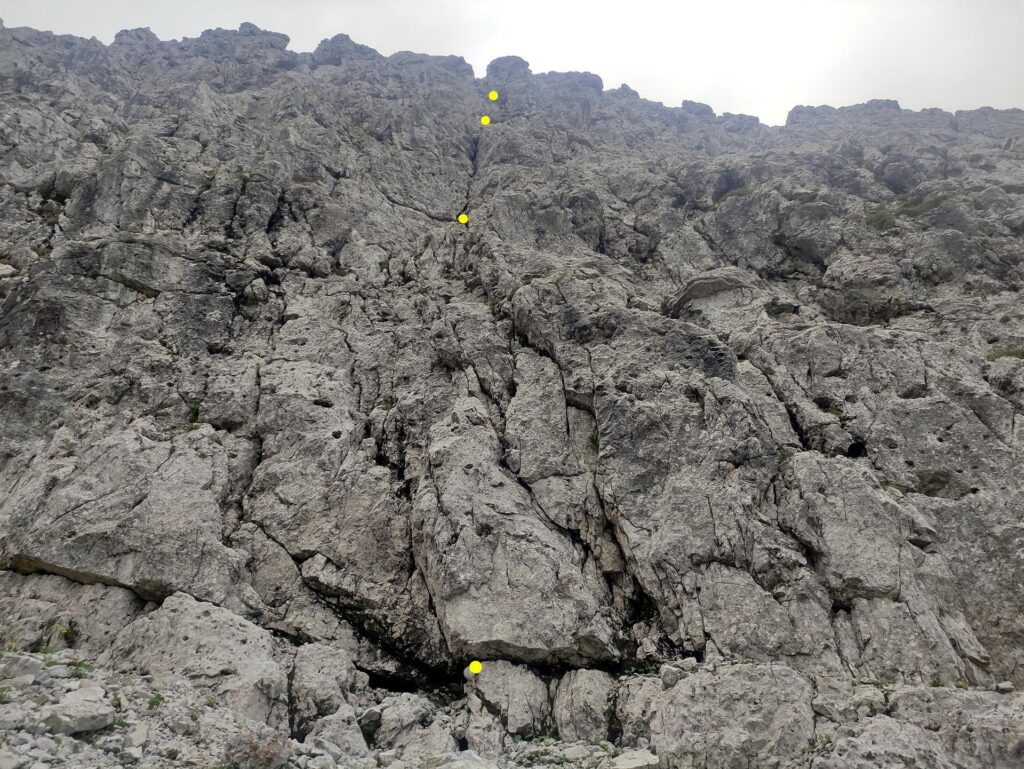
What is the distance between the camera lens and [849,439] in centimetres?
2758

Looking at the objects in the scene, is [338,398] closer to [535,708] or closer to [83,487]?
[83,487]

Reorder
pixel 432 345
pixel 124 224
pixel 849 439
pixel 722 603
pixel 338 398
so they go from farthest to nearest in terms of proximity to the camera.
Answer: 1. pixel 124 224
2. pixel 432 345
3. pixel 338 398
4. pixel 849 439
5. pixel 722 603

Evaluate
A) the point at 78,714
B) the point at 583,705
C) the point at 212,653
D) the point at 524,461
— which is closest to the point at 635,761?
the point at 583,705

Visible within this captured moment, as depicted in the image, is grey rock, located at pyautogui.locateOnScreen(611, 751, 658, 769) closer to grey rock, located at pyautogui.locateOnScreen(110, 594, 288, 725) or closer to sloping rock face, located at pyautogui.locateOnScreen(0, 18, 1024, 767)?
sloping rock face, located at pyautogui.locateOnScreen(0, 18, 1024, 767)

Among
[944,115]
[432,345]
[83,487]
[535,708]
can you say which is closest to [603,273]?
[432,345]

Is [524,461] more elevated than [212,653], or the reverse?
[524,461]

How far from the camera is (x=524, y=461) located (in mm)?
27406

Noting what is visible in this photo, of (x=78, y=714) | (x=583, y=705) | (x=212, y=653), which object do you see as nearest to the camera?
(x=78, y=714)

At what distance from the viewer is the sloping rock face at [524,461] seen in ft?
61.3

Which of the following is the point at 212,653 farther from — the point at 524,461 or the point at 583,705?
the point at 524,461

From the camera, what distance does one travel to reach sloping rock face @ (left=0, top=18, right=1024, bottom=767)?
61.3ft

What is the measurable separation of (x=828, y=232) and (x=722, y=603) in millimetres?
37476

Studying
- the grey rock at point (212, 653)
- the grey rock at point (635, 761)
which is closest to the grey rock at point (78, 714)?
the grey rock at point (212, 653)

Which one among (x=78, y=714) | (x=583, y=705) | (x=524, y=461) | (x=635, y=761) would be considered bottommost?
(x=583, y=705)
